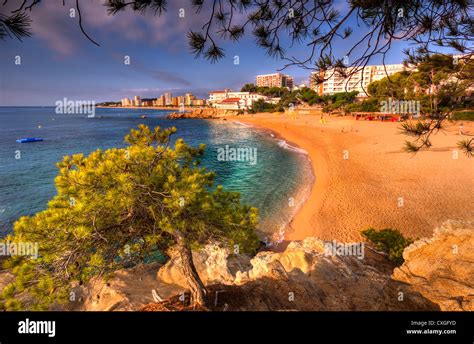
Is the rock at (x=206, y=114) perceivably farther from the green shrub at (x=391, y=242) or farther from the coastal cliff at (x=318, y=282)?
the coastal cliff at (x=318, y=282)

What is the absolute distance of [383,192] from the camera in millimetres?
16547

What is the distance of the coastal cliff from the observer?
4.58m

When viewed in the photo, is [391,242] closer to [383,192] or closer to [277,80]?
[383,192]

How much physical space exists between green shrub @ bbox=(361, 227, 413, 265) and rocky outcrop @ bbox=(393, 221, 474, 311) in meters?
1.71

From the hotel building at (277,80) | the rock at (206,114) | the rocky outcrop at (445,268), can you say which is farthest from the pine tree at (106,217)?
the hotel building at (277,80)

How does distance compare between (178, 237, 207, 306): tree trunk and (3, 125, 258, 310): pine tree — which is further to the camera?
(178, 237, 207, 306): tree trunk

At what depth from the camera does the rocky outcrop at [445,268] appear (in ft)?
14.5

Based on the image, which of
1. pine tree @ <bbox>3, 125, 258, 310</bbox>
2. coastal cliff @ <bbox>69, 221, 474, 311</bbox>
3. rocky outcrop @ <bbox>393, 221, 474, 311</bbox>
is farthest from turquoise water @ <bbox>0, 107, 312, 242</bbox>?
pine tree @ <bbox>3, 125, 258, 310</bbox>

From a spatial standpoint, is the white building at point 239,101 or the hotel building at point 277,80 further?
the hotel building at point 277,80

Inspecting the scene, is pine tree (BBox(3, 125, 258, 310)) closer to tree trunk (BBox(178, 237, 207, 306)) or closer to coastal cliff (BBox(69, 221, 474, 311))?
tree trunk (BBox(178, 237, 207, 306))

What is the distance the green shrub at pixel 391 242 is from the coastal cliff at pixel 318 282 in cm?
48
